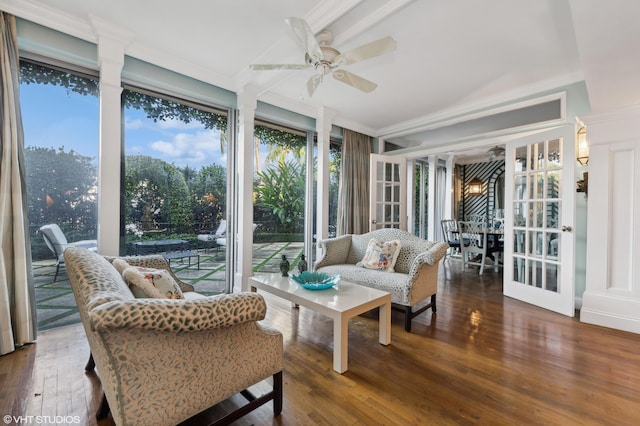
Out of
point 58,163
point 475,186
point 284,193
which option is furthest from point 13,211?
point 475,186

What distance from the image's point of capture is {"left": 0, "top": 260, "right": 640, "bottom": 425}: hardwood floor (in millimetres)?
1572

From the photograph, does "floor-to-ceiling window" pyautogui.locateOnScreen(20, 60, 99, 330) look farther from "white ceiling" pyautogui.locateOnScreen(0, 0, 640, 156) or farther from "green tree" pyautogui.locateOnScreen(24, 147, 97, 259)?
"white ceiling" pyautogui.locateOnScreen(0, 0, 640, 156)

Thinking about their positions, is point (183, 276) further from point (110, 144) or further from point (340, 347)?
point (340, 347)

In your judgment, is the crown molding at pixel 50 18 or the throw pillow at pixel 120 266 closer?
the throw pillow at pixel 120 266

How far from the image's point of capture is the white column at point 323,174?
4.65 meters

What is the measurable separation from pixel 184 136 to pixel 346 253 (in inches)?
99.8

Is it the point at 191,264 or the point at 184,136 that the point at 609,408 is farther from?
the point at 184,136

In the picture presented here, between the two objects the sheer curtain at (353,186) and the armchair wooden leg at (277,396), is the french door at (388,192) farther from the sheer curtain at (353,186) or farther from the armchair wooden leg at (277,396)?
the armchair wooden leg at (277,396)

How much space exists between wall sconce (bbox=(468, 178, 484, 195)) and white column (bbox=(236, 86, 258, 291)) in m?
6.88

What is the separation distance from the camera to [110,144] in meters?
2.76

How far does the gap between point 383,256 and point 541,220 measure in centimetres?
199

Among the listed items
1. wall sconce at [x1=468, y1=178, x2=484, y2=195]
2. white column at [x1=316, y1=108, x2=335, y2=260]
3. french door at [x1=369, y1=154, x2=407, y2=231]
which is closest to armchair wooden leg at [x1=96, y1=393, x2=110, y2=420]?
white column at [x1=316, y1=108, x2=335, y2=260]

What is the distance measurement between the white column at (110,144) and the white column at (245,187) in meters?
1.32

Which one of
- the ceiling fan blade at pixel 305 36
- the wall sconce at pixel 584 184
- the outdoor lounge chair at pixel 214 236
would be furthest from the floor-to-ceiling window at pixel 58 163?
the wall sconce at pixel 584 184
